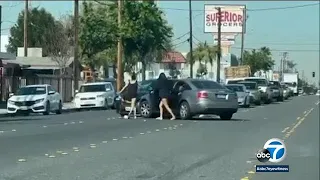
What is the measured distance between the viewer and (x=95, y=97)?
39.6 meters

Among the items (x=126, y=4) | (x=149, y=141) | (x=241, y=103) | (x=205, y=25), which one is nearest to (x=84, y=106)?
(x=241, y=103)

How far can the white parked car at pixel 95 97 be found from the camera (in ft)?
130

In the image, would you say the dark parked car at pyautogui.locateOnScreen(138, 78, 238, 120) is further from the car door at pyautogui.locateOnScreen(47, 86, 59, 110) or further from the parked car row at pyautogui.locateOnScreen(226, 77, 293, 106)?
the parked car row at pyautogui.locateOnScreen(226, 77, 293, 106)

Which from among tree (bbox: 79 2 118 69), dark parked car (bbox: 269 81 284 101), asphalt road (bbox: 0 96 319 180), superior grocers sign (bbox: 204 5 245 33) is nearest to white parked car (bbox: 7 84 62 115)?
asphalt road (bbox: 0 96 319 180)

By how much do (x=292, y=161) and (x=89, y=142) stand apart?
18.2 feet

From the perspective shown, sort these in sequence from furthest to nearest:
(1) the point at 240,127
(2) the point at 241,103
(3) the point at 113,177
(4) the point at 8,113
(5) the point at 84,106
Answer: (2) the point at 241,103 < (5) the point at 84,106 < (4) the point at 8,113 < (1) the point at 240,127 < (3) the point at 113,177

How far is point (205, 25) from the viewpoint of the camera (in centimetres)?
10206

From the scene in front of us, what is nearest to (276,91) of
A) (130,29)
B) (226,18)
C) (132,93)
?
(130,29)

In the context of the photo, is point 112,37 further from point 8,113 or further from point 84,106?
point 8,113

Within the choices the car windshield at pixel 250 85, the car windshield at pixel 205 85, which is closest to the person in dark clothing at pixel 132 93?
the car windshield at pixel 205 85

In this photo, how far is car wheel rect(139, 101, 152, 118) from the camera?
28266mm

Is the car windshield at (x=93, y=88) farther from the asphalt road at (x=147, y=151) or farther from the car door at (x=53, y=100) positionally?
the asphalt road at (x=147, y=151)

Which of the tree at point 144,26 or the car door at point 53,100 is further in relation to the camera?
the tree at point 144,26

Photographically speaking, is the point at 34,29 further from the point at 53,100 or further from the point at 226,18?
the point at 53,100
